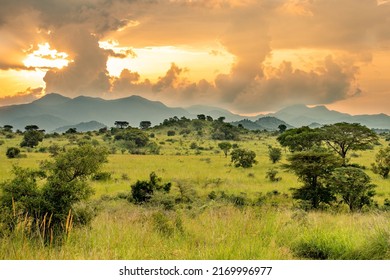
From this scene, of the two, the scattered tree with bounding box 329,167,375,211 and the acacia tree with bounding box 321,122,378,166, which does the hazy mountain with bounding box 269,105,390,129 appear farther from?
the acacia tree with bounding box 321,122,378,166

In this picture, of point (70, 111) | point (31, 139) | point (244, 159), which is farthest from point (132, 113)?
point (244, 159)

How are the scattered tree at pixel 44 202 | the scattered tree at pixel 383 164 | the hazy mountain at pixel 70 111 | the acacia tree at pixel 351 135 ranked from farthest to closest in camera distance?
the acacia tree at pixel 351 135, the scattered tree at pixel 383 164, the hazy mountain at pixel 70 111, the scattered tree at pixel 44 202

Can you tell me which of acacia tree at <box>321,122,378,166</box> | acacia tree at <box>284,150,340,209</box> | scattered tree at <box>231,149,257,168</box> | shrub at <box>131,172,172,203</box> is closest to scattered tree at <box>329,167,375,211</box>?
acacia tree at <box>284,150,340,209</box>

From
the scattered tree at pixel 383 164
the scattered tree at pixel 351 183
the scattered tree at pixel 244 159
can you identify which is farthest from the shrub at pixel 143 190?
the scattered tree at pixel 383 164

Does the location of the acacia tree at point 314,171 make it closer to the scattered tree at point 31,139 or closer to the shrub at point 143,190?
the shrub at point 143,190

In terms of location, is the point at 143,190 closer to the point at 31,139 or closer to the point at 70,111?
the point at 70,111

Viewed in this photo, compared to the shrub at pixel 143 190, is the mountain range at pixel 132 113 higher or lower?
higher

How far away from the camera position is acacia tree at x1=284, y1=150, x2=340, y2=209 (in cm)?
2005

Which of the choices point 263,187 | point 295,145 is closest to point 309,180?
point 263,187

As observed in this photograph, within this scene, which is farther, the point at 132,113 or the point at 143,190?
the point at 132,113

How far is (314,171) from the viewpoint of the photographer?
20.5m

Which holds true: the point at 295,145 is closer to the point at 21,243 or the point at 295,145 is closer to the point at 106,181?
the point at 106,181

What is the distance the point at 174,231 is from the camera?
6.93 m

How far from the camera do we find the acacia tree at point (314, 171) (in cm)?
2005
